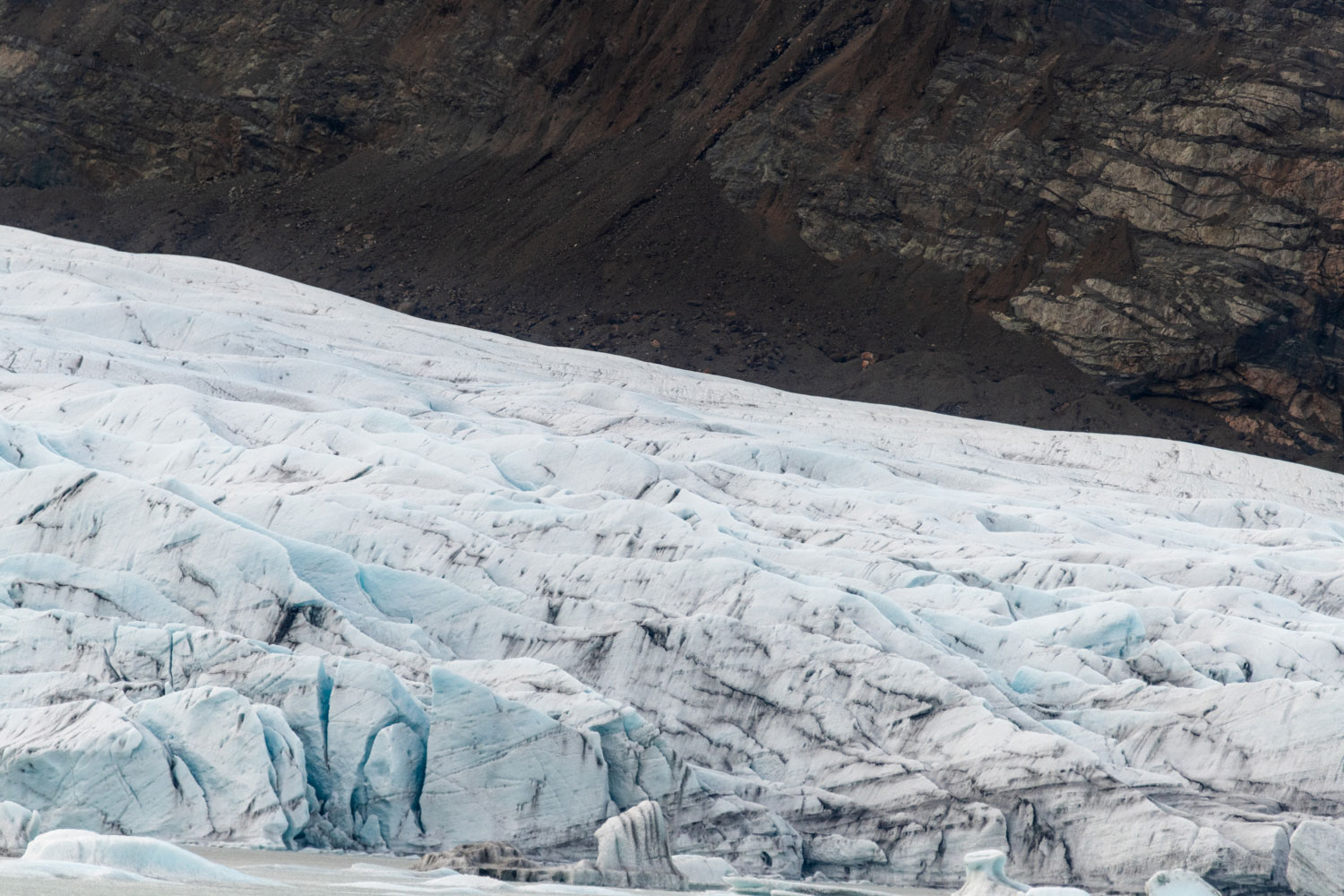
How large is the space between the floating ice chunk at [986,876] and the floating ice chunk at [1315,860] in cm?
202

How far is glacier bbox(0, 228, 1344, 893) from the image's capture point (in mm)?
10078

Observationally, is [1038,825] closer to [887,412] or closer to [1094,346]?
[887,412]

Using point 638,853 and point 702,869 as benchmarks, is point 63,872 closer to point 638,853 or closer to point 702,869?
point 638,853

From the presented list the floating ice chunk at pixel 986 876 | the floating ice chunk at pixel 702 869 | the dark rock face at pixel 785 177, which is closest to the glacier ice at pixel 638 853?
the floating ice chunk at pixel 702 869

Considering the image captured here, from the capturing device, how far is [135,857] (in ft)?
26.8

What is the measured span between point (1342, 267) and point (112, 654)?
132ft

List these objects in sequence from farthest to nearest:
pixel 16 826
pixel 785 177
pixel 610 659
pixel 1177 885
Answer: pixel 785 177, pixel 610 659, pixel 1177 885, pixel 16 826

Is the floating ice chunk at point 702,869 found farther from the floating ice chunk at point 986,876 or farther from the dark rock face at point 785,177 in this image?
the dark rock face at point 785,177

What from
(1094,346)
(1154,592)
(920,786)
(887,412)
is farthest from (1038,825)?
(1094,346)

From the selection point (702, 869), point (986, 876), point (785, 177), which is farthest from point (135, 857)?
point (785, 177)

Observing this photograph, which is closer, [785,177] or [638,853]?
[638,853]

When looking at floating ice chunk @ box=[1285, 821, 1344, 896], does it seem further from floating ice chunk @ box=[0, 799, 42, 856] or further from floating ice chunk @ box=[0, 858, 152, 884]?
floating ice chunk @ box=[0, 799, 42, 856]

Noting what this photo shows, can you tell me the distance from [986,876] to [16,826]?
5.57 metres

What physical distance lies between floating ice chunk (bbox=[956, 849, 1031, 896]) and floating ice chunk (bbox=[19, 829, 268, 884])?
3963mm
